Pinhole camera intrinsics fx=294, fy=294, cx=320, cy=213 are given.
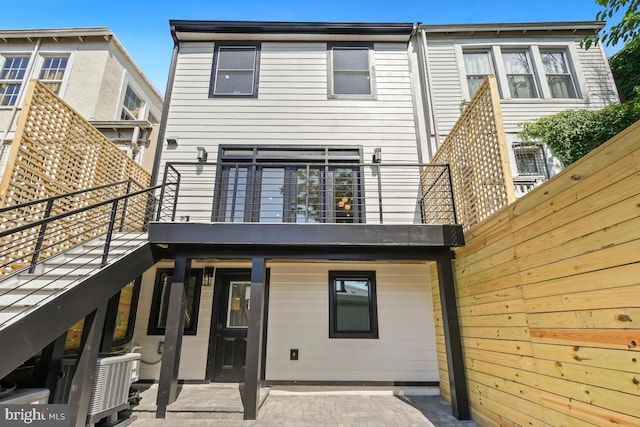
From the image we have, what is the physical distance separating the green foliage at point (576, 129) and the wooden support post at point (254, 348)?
6013 millimetres

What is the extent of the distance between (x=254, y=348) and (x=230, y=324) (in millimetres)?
1710

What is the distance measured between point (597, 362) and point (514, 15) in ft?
25.5

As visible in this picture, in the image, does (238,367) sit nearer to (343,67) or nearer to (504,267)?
(504,267)

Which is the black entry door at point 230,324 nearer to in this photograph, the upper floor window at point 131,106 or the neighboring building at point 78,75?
the neighboring building at point 78,75

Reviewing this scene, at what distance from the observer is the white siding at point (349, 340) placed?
474 centimetres

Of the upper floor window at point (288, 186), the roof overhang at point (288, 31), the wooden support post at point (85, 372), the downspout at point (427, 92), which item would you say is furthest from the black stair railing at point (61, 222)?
the downspout at point (427, 92)

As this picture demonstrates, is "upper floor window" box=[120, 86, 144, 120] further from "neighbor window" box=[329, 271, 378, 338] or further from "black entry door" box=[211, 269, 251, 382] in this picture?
"neighbor window" box=[329, 271, 378, 338]

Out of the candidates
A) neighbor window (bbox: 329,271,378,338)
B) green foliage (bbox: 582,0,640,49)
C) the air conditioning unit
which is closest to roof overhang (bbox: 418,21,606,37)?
green foliage (bbox: 582,0,640,49)

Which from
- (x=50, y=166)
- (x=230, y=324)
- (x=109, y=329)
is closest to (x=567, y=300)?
(x=230, y=324)

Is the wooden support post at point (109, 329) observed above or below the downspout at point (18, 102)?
below

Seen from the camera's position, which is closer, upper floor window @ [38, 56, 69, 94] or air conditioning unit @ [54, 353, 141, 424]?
air conditioning unit @ [54, 353, 141, 424]

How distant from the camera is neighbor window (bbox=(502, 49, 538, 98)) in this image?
653 cm

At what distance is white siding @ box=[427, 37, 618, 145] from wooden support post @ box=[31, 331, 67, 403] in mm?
6678

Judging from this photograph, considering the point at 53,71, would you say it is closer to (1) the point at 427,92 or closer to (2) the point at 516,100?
(1) the point at 427,92
